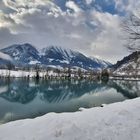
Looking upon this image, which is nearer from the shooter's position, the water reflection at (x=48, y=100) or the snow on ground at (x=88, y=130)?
the snow on ground at (x=88, y=130)

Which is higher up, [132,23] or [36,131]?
[132,23]

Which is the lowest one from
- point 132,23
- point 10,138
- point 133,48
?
point 10,138

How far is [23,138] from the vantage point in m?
13.0

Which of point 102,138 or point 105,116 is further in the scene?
point 105,116

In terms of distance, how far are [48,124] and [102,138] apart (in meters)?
5.19

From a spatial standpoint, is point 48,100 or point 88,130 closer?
Result: point 88,130

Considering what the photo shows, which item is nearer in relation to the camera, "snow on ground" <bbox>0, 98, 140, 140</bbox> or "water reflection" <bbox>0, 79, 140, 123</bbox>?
"snow on ground" <bbox>0, 98, 140, 140</bbox>

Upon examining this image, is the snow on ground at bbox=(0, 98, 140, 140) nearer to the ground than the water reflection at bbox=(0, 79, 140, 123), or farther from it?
farther from it

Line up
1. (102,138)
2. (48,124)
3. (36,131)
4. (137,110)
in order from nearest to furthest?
(102,138)
(36,131)
(48,124)
(137,110)

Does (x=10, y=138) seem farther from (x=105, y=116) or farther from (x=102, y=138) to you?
(x=105, y=116)

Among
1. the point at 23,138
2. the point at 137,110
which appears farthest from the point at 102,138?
the point at 137,110

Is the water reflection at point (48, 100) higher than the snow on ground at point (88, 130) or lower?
lower

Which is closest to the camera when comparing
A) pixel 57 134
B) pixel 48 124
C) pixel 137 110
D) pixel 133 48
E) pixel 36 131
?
pixel 57 134

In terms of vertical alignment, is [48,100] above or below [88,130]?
below
